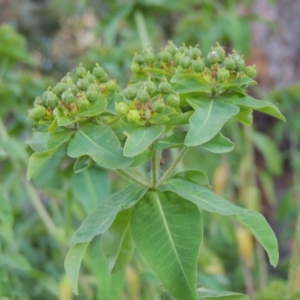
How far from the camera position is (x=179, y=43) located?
7.35 feet

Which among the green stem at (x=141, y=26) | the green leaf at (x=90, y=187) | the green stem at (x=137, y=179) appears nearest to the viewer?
the green stem at (x=137, y=179)

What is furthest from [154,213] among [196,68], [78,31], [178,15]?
[78,31]

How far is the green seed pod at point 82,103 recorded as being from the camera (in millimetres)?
729

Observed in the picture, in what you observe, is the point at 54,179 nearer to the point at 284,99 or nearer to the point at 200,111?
the point at 284,99

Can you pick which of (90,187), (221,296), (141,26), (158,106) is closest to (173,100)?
(158,106)

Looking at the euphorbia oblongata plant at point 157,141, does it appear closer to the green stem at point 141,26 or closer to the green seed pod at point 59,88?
the green seed pod at point 59,88

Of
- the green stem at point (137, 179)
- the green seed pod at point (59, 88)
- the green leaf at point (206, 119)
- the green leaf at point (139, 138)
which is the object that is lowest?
the green stem at point (137, 179)

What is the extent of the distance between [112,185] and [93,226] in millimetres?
1035

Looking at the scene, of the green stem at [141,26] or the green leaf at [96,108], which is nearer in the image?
the green leaf at [96,108]

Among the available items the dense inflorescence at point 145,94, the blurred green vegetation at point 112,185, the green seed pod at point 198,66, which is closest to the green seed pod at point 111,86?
the dense inflorescence at point 145,94

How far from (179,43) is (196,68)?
152 cm

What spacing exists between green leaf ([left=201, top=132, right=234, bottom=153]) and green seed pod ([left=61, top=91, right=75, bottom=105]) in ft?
0.54

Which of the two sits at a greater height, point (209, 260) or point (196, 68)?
point (196, 68)

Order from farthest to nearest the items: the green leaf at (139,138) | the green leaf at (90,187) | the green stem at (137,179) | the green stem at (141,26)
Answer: the green stem at (141,26) < the green leaf at (90,187) < the green stem at (137,179) < the green leaf at (139,138)
